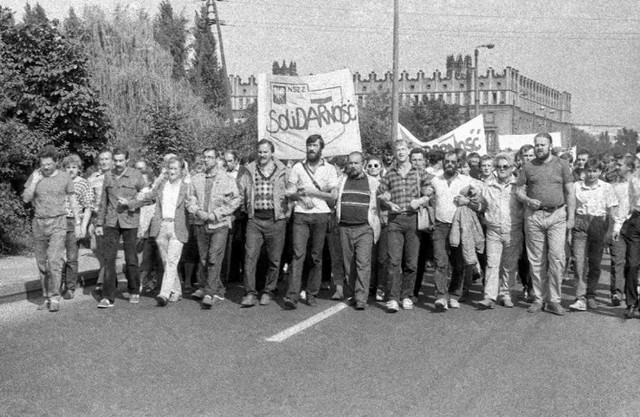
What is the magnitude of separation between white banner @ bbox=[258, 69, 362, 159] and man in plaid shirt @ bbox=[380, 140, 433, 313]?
10.5 ft

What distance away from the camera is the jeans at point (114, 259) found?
9.73 m

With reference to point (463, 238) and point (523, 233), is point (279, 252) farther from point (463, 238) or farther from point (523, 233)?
point (523, 233)

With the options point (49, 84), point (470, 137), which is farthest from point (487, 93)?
point (49, 84)

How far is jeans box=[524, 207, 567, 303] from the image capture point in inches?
376

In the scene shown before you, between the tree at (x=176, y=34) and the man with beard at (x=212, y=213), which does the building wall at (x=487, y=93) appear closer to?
the tree at (x=176, y=34)

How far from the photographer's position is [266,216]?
9.89 m

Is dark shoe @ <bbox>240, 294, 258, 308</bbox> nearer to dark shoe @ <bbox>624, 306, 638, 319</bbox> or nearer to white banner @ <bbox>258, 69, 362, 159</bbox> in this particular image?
white banner @ <bbox>258, 69, 362, 159</bbox>

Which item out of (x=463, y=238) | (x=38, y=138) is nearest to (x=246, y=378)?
(x=463, y=238)

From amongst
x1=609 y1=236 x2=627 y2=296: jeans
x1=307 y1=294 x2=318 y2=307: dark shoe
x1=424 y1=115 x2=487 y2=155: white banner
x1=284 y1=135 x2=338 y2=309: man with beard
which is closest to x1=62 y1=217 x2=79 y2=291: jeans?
x1=284 y1=135 x2=338 y2=309: man with beard

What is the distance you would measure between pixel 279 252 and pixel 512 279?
9.78ft

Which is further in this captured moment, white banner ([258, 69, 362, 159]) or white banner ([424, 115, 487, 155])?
white banner ([424, 115, 487, 155])

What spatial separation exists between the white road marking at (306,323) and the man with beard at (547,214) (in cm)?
234

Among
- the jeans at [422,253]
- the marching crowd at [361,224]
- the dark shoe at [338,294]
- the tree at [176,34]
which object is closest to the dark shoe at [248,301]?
the marching crowd at [361,224]

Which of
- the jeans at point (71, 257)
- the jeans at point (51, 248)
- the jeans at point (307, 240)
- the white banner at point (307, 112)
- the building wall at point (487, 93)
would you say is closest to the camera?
the jeans at point (51, 248)
